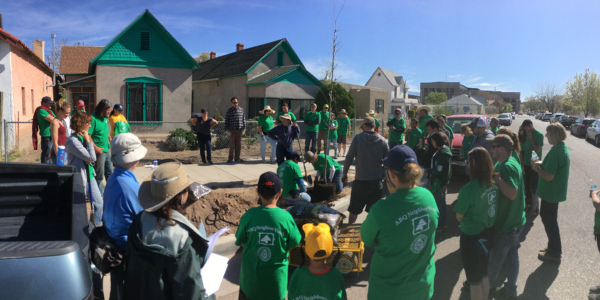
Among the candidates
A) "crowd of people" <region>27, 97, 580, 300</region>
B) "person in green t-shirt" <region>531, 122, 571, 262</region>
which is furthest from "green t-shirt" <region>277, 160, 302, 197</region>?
"person in green t-shirt" <region>531, 122, 571, 262</region>

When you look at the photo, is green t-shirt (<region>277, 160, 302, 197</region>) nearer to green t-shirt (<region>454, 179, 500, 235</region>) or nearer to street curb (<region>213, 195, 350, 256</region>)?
street curb (<region>213, 195, 350, 256</region>)

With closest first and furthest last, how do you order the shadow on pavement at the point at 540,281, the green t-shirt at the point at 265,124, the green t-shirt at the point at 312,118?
1. the shadow on pavement at the point at 540,281
2. the green t-shirt at the point at 265,124
3. the green t-shirt at the point at 312,118

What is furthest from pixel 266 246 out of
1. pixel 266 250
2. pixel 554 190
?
pixel 554 190

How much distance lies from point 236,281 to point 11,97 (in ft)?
46.8

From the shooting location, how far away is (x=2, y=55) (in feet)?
44.6

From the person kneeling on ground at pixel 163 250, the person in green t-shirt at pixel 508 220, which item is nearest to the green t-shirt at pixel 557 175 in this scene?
the person in green t-shirt at pixel 508 220

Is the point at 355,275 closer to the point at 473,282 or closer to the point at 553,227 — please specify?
the point at 473,282

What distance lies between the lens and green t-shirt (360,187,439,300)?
250cm

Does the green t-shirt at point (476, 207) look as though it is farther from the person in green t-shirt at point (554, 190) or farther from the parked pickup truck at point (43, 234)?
the parked pickup truck at point (43, 234)

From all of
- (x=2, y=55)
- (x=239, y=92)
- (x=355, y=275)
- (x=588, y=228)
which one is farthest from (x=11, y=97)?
(x=588, y=228)

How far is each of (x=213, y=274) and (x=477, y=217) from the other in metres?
2.45

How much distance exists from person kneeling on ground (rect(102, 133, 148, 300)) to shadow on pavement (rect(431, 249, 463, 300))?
3.18 meters

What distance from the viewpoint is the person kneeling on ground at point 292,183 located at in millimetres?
5441

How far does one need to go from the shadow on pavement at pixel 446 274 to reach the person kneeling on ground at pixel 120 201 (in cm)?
318
